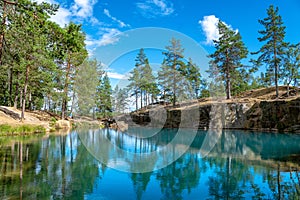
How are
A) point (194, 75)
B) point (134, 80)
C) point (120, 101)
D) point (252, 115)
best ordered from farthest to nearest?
point (120, 101) < point (194, 75) < point (134, 80) < point (252, 115)

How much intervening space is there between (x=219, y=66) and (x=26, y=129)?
30.0 m

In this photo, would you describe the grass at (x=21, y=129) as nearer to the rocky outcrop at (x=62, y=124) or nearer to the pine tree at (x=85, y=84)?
the rocky outcrop at (x=62, y=124)

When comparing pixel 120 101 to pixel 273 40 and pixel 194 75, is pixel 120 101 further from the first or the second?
pixel 273 40

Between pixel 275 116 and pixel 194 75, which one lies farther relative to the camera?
pixel 194 75

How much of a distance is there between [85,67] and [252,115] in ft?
93.1

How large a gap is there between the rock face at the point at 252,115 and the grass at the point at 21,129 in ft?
76.8

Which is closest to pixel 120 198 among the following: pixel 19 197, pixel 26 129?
pixel 19 197

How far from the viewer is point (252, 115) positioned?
30.8m

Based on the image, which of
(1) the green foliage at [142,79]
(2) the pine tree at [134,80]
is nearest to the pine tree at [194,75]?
(1) the green foliage at [142,79]

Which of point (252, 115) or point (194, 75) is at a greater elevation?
point (194, 75)

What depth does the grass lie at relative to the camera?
66.1 feet

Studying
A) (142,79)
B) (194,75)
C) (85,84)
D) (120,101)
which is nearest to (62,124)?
(85,84)

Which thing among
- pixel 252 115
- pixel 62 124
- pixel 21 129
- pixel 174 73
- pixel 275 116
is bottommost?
pixel 21 129

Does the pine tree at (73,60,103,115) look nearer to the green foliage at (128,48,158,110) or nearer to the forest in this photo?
the forest
